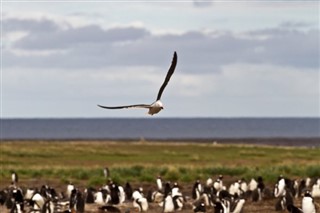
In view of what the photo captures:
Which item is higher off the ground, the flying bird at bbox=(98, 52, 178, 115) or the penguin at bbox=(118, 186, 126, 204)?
the flying bird at bbox=(98, 52, 178, 115)

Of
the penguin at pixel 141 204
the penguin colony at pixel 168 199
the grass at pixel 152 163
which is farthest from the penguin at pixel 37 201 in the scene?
the grass at pixel 152 163

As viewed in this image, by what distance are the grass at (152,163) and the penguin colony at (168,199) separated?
5.75m

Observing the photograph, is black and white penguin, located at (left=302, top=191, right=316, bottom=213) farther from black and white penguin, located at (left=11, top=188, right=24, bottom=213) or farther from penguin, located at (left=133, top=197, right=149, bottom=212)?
black and white penguin, located at (left=11, top=188, right=24, bottom=213)

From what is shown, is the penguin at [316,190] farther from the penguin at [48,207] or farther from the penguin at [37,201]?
the penguin at [48,207]

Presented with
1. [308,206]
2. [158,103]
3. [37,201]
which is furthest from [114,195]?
[158,103]

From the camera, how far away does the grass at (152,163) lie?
4047cm

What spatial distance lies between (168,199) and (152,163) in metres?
23.6

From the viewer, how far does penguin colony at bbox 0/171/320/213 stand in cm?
2650

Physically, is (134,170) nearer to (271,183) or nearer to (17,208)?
(271,183)

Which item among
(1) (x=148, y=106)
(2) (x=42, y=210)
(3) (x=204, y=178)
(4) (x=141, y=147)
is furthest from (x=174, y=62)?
(4) (x=141, y=147)

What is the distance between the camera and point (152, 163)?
168ft

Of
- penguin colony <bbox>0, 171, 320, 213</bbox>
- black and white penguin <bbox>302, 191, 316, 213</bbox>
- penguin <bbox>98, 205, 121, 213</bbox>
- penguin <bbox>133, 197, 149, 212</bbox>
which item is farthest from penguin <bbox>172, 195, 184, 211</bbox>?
black and white penguin <bbox>302, 191, 316, 213</bbox>

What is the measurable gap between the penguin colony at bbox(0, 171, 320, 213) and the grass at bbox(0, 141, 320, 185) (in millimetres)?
5755

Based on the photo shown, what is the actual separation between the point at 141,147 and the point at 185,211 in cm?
4019
